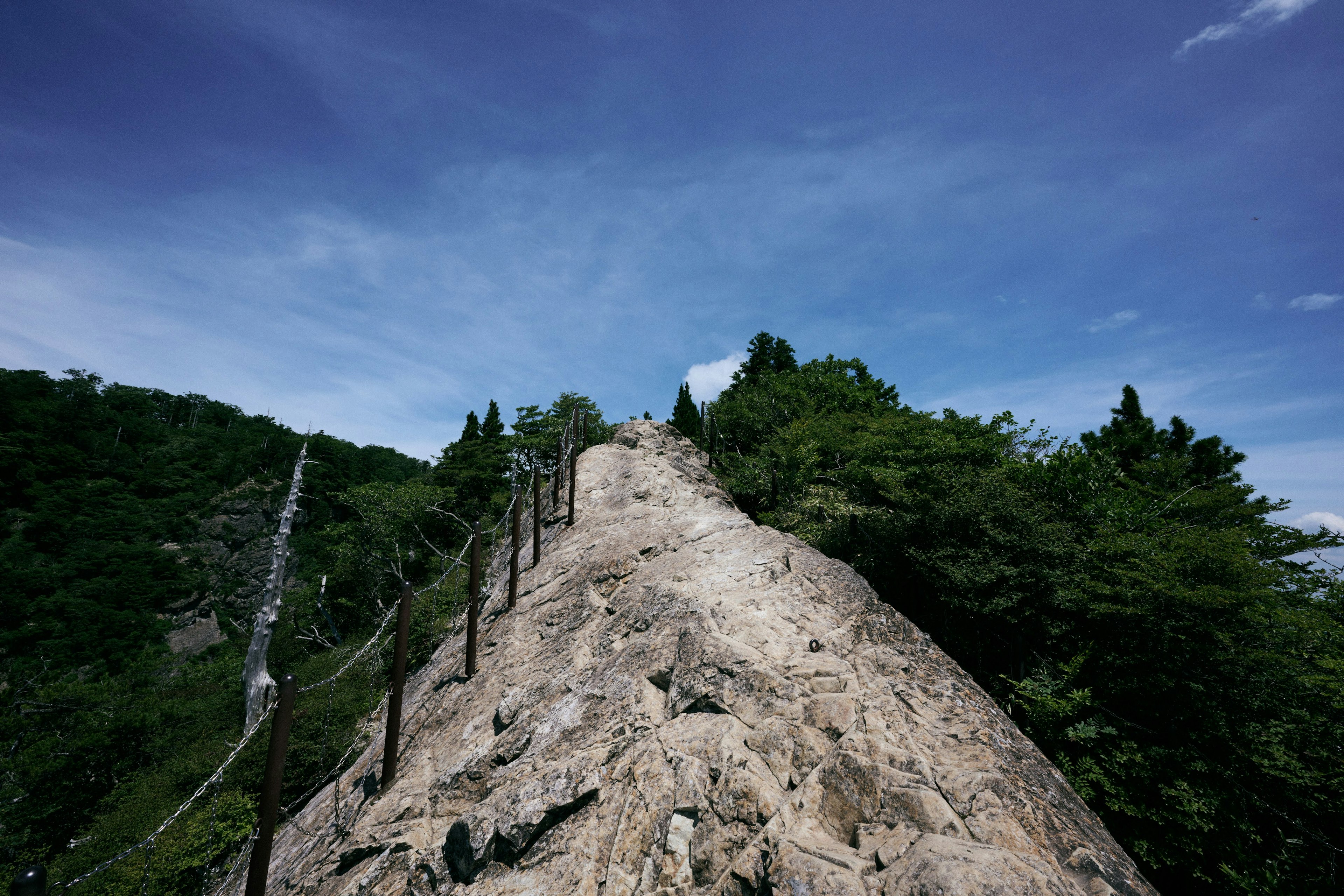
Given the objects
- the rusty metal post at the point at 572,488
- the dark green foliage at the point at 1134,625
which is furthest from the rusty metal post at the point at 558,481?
the dark green foliage at the point at 1134,625

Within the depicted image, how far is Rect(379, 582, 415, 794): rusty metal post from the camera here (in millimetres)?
6660

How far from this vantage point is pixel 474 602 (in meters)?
8.20

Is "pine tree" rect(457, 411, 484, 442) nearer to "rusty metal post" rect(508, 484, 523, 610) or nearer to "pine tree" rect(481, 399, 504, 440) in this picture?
"pine tree" rect(481, 399, 504, 440)

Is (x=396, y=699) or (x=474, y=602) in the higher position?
(x=474, y=602)

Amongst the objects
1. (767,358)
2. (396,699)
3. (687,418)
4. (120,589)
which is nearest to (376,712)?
(396,699)

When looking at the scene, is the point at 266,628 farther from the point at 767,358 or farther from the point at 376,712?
the point at 767,358

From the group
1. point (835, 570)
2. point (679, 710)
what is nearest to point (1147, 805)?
point (835, 570)

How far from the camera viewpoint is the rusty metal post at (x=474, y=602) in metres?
8.12

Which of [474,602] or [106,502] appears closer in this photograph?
[474,602]

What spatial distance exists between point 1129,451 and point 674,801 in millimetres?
32462

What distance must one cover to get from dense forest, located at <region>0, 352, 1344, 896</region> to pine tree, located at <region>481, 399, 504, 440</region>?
134 cm

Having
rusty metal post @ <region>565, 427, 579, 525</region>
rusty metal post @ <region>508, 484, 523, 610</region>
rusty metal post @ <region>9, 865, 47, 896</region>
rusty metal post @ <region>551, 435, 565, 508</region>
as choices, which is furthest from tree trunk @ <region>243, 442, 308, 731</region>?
rusty metal post @ <region>9, 865, 47, 896</region>

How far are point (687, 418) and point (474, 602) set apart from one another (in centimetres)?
2695

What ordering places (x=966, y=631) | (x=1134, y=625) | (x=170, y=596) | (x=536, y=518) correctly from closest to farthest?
(x=1134, y=625), (x=536, y=518), (x=966, y=631), (x=170, y=596)
